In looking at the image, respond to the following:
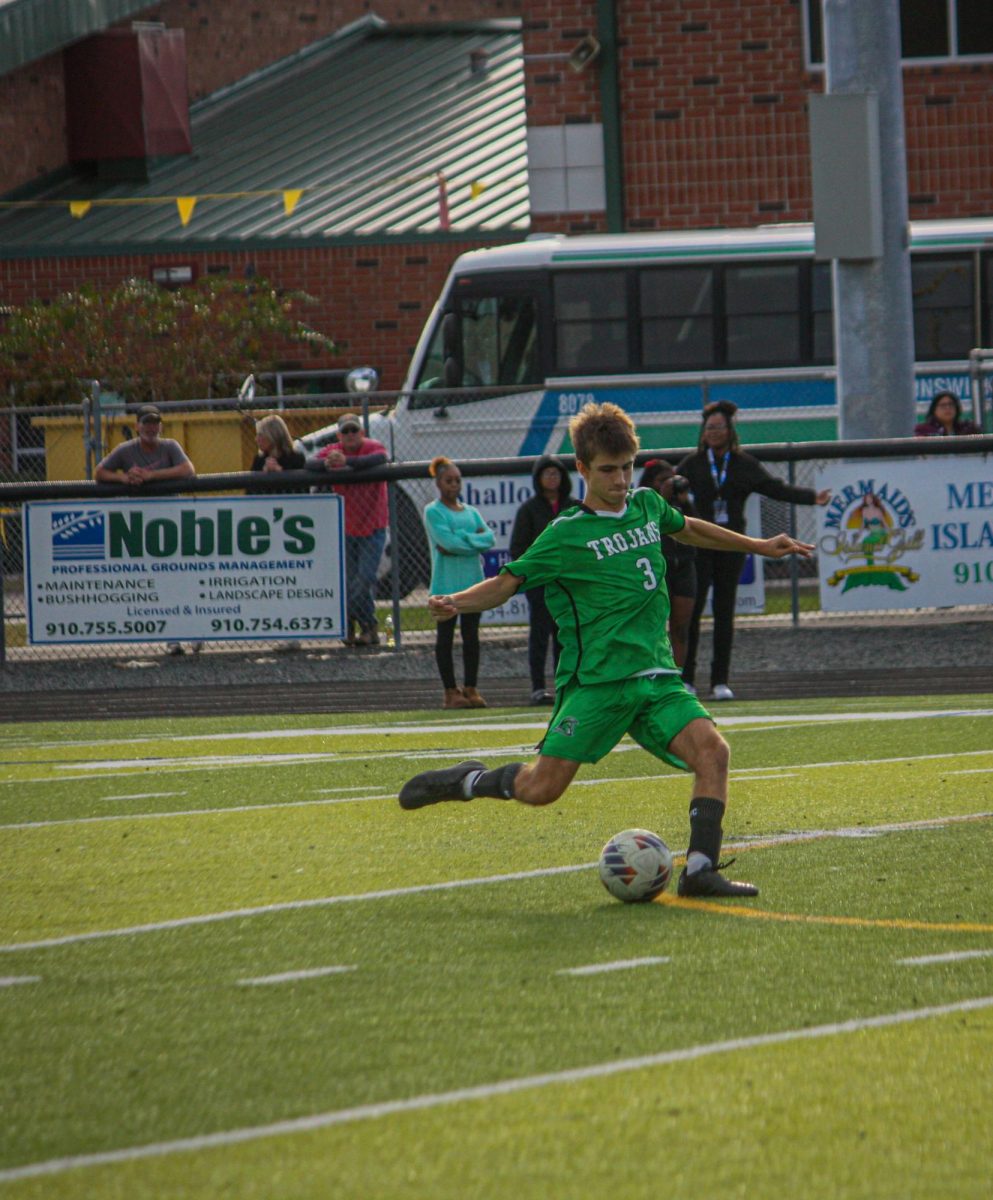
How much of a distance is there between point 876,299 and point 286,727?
650 cm

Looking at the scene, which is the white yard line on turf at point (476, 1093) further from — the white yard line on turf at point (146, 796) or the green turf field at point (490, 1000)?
the white yard line on turf at point (146, 796)

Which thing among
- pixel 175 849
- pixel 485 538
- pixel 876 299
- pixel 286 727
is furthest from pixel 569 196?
pixel 175 849

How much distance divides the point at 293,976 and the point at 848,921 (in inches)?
70.6

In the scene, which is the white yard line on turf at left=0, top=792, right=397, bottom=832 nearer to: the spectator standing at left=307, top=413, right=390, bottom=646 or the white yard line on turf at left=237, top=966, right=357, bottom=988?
the white yard line on turf at left=237, top=966, right=357, bottom=988

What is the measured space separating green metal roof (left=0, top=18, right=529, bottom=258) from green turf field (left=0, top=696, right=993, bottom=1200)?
22.8m

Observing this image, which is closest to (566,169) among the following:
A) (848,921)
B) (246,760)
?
(246,760)

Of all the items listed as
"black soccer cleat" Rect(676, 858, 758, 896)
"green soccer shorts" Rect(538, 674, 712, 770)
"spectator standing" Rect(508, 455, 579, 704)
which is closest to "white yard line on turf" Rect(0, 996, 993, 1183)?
"black soccer cleat" Rect(676, 858, 758, 896)

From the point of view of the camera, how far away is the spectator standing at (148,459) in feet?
53.3

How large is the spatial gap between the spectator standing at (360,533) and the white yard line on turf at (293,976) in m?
10.6

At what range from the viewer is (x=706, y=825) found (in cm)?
659

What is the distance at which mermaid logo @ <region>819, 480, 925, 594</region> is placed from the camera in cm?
1579

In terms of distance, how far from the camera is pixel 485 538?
1414 cm

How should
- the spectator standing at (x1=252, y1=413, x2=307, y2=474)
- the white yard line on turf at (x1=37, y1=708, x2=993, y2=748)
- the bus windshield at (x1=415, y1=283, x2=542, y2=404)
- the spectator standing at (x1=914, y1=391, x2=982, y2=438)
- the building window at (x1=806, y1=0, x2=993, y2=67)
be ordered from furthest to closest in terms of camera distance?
the building window at (x1=806, y1=0, x2=993, y2=67), the bus windshield at (x1=415, y1=283, x2=542, y2=404), the spectator standing at (x1=914, y1=391, x2=982, y2=438), the spectator standing at (x1=252, y1=413, x2=307, y2=474), the white yard line on turf at (x1=37, y1=708, x2=993, y2=748)

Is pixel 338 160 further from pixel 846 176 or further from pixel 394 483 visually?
pixel 846 176
